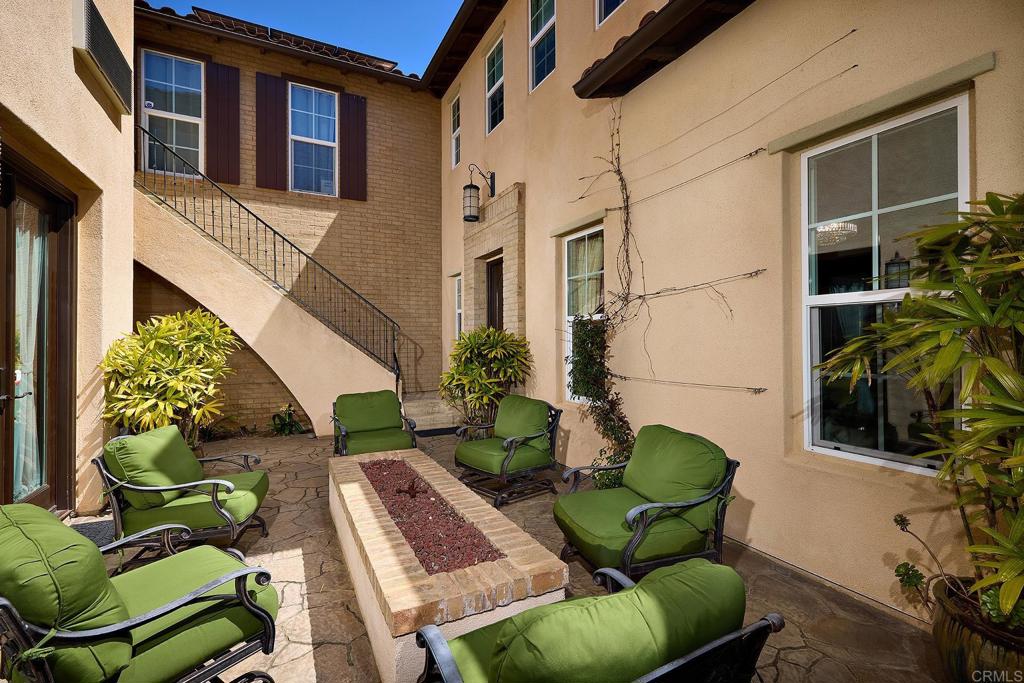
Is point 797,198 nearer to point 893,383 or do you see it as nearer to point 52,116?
point 893,383

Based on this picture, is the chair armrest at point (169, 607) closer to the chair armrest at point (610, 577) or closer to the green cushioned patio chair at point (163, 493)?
the green cushioned patio chair at point (163, 493)

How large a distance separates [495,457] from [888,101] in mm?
3796

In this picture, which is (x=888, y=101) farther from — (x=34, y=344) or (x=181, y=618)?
(x=34, y=344)

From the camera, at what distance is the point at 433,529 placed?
276 cm

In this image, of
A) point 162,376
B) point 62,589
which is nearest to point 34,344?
point 162,376

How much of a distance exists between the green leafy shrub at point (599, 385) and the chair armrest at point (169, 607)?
309 cm

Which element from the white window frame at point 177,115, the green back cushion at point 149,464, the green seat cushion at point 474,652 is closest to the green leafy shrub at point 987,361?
the green seat cushion at point 474,652

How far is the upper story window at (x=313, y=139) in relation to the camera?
8.17m

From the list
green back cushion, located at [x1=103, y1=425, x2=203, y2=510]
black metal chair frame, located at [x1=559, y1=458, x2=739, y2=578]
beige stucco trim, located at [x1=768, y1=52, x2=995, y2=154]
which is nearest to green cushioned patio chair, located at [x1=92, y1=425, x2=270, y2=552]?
green back cushion, located at [x1=103, y1=425, x2=203, y2=510]

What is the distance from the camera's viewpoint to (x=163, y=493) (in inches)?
121

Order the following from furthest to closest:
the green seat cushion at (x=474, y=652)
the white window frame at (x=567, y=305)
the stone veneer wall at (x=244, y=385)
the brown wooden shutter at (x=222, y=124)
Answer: the brown wooden shutter at (x=222, y=124), the stone veneer wall at (x=244, y=385), the white window frame at (x=567, y=305), the green seat cushion at (x=474, y=652)

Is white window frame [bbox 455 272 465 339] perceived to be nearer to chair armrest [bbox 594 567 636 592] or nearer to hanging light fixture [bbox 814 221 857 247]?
hanging light fixture [bbox 814 221 857 247]

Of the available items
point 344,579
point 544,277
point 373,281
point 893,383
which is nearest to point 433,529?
point 344,579

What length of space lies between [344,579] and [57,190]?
3961 millimetres
